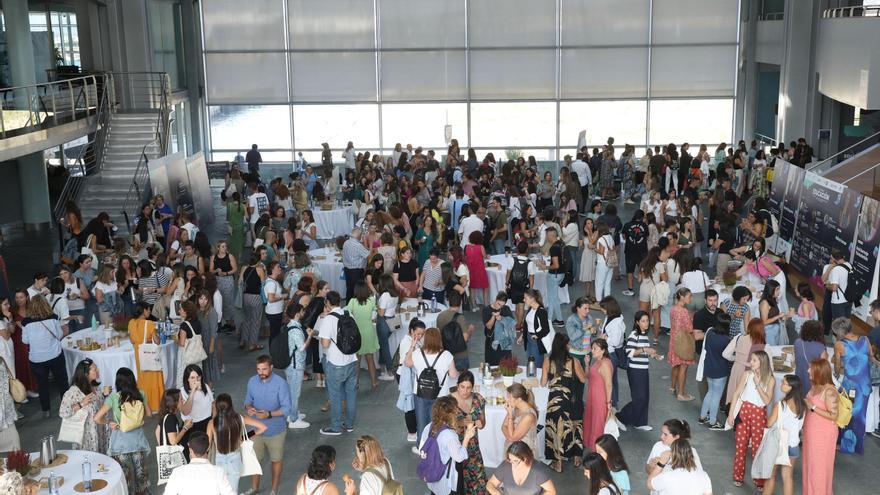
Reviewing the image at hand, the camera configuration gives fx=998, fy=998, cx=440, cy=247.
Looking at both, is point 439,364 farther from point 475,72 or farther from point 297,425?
point 475,72

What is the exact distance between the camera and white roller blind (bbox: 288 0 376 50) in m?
26.9

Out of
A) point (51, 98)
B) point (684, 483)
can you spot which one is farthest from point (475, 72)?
point (684, 483)

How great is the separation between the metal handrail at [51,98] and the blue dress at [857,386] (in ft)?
42.6

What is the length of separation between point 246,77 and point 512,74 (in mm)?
7287

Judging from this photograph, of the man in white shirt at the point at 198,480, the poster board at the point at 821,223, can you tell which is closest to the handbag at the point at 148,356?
the man in white shirt at the point at 198,480

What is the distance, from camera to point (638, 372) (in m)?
9.79

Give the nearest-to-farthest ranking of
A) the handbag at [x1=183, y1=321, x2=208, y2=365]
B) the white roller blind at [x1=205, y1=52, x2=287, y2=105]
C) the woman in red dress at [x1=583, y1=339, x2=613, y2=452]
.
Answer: the woman in red dress at [x1=583, y1=339, x2=613, y2=452] < the handbag at [x1=183, y1=321, x2=208, y2=365] < the white roller blind at [x1=205, y1=52, x2=287, y2=105]

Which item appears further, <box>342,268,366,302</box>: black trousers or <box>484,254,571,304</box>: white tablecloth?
<box>484,254,571,304</box>: white tablecloth

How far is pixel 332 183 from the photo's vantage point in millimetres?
21578

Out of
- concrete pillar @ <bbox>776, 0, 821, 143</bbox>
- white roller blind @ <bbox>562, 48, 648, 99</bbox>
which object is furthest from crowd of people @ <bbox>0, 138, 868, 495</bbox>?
white roller blind @ <bbox>562, 48, 648, 99</bbox>

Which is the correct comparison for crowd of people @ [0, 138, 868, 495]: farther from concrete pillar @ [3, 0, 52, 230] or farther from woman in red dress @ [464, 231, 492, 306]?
concrete pillar @ [3, 0, 52, 230]

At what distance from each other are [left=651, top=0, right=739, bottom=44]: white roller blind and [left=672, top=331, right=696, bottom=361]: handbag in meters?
17.7

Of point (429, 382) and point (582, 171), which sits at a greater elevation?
point (582, 171)

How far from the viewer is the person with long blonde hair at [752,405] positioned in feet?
28.1
